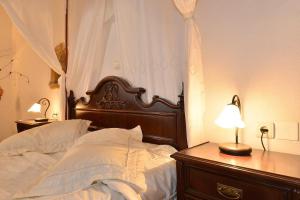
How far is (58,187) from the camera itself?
114 cm

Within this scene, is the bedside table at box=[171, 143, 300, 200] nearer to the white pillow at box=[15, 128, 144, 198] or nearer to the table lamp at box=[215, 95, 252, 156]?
the table lamp at box=[215, 95, 252, 156]

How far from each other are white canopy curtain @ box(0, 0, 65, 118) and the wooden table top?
180 centimetres

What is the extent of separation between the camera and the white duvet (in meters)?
1.12

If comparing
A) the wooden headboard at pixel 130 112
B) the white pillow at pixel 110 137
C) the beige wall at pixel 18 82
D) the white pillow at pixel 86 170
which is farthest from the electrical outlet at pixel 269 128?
the beige wall at pixel 18 82

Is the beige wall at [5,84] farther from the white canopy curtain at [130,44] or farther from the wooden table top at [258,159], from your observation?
the wooden table top at [258,159]

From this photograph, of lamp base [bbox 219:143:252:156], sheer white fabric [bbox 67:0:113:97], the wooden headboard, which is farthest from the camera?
sheer white fabric [bbox 67:0:113:97]

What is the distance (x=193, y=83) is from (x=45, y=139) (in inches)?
52.5

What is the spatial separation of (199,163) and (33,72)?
3.20 m

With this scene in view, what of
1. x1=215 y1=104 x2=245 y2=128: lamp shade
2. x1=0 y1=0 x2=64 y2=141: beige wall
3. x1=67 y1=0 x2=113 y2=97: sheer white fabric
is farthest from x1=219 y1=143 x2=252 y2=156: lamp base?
x1=0 y1=0 x2=64 y2=141: beige wall

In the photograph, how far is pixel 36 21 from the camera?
2.24m

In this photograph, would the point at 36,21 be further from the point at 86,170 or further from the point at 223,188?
the point at 223,188

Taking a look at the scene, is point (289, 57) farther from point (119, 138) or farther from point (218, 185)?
point (119, 138)

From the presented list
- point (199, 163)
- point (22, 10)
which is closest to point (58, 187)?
point (199, 163)

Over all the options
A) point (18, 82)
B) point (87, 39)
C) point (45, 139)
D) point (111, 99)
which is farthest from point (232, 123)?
point (18, 82)
